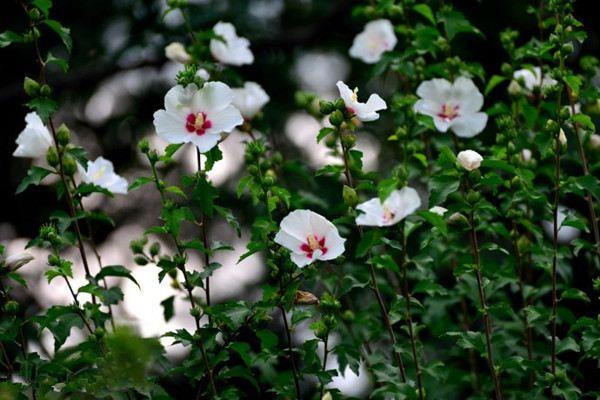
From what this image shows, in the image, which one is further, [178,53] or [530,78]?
[178,53]

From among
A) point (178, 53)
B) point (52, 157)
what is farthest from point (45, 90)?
point (178, 53)

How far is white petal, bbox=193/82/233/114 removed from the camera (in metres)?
2.13

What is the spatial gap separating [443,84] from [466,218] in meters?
0.62

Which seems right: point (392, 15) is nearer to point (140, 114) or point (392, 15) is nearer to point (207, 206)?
point (207, 206)

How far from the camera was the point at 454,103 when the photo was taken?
2.73 meters

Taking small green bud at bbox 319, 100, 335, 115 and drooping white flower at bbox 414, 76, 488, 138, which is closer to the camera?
small green bud at bbox 319, 100, 335, 115

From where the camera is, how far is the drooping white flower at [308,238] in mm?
2041

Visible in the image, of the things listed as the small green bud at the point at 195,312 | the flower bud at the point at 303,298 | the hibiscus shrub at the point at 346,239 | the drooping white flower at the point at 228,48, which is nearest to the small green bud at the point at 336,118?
the hibiscus shrub at the point at 346,239

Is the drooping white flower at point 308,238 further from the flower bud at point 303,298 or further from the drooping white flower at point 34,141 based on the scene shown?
the drooping white flower at point 34,141

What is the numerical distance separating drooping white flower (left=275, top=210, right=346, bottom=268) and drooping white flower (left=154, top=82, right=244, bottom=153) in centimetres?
23

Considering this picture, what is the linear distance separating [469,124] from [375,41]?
52 cm

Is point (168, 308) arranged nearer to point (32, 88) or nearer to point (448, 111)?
point (32, 88)

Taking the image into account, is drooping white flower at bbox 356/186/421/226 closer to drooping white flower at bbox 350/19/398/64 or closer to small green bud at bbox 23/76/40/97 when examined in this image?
small green bud at bbox 23/76/40/97

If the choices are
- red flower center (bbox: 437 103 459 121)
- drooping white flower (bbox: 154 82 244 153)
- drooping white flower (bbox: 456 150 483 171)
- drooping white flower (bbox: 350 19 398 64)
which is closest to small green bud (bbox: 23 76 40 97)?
Answer: drooping white flower (bbox: 154 82 244 153)
